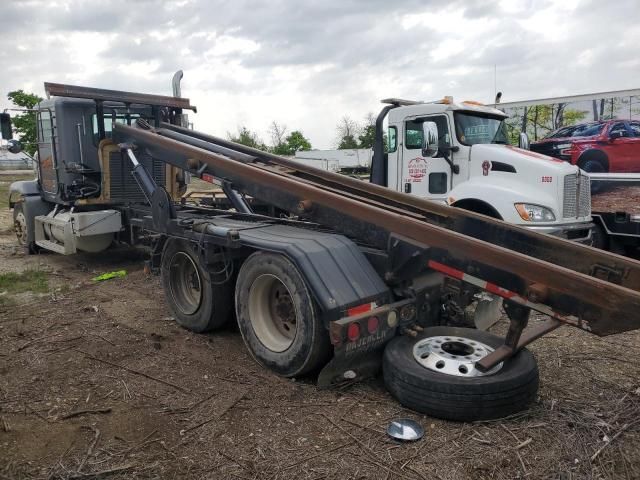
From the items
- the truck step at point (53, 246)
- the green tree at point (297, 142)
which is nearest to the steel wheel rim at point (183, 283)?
the truck step at point (53, 246)

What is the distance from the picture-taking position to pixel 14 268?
9039 mm

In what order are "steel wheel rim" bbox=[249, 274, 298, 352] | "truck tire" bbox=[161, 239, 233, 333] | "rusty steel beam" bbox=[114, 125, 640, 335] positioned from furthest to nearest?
"truck tire" bbox=[161, 239, 233, 333] → "steel wheel rim" bbox=[249, 274, 298, 352] → "rusty steel beam" bbox=[114, 125, 640, 335]

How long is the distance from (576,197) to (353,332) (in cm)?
530

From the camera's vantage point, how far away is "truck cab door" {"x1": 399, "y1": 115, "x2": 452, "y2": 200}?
26.4 ft

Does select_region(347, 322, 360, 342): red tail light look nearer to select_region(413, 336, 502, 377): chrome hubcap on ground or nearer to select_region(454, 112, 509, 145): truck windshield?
select_region(413, 336, 502, 377): chrome hubcap on ground

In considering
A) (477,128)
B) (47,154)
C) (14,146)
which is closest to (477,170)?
(477,128)

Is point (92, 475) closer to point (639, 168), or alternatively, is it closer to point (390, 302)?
point (390, 302)

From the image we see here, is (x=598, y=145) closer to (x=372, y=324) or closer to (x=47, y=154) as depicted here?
(x=372, y=324)

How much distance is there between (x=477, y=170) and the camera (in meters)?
7.77

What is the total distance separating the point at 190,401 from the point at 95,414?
637 millimetres

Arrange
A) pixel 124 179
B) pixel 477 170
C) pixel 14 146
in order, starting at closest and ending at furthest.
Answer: pixel 477 170, pixel 14 146, pixel 124 179

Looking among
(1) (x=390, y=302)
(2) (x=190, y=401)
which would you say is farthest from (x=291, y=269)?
(2) (x=190, y=401)

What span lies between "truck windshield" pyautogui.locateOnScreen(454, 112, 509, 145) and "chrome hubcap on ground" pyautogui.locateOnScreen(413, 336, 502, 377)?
4.66 m

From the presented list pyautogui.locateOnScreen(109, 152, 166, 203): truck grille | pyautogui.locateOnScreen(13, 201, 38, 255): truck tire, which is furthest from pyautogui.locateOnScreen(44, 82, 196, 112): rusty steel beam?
pyautogui.locateOnScreen(13, 201, 38, 255): truck tire
